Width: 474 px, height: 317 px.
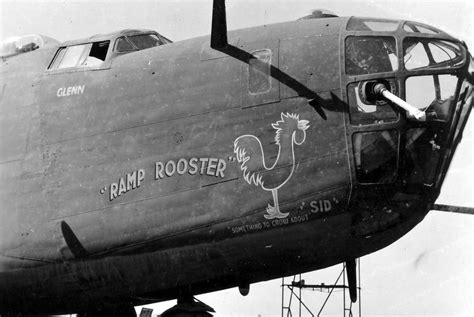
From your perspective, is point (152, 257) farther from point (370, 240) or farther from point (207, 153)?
point (370, 240)

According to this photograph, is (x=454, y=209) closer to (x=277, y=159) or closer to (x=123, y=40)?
(x=277, y=159)

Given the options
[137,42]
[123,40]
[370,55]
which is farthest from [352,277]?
[123,40]

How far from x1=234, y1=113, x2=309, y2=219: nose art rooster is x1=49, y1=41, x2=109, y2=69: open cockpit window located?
303cm

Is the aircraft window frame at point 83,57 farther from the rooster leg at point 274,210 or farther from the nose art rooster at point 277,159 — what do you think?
the rooster leg at point 274,210

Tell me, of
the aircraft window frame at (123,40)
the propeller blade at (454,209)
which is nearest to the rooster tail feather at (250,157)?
the propeller blade at (454,209)

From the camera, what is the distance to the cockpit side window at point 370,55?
827cm

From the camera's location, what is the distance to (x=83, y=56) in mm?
10484

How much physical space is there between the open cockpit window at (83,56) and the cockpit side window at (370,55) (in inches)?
149

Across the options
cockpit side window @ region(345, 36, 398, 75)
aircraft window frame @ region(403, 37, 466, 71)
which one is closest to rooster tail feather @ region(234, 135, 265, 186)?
cockpit side window @ region(345, 36, 398, 75)

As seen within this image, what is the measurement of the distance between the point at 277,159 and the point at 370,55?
5.32 ft

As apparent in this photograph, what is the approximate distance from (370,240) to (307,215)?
84 centimetres

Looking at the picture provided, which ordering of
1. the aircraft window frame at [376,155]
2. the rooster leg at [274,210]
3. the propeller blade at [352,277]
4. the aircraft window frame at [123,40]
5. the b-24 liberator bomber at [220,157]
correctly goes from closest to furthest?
1. the aircraft window frame at [376,155]
2. the b-24 liberator bomber at [220,157]
3. the rooster leg at [274,210]
4. the propeller blade at [352,277]
5. the aircraft window frame at [123,40]

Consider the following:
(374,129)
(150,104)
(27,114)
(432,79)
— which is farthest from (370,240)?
(27,114)

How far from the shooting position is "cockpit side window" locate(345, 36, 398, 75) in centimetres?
827
